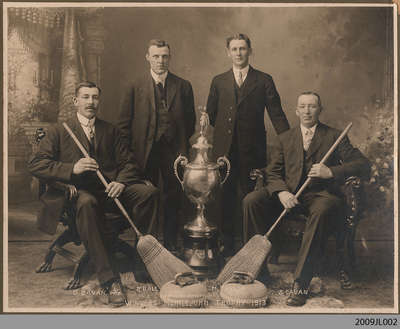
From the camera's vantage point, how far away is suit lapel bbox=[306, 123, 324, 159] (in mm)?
4324

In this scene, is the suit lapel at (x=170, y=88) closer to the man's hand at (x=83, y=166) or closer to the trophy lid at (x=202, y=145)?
the trophy lid at (x=202, y=145)

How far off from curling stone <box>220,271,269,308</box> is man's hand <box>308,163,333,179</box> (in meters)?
1.07

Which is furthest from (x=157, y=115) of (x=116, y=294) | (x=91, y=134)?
(x=116, y=294)

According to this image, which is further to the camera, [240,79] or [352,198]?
[240,79]

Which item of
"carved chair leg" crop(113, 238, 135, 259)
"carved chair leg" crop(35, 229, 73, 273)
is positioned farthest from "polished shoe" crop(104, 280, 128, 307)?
"carved chair leg" crop(35, 229, 73, 273)

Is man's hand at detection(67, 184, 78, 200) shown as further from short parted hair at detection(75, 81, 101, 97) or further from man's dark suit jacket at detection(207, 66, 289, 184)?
man's dark suit jacket at detection(207, 66, 289, 184)

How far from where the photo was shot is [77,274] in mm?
4297

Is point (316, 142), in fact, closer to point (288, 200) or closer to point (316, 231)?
point (288, 200)

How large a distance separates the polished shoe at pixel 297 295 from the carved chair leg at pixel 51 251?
2.07 metres

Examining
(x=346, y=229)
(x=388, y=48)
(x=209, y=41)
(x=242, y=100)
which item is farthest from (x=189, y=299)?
(x=388, y=48)

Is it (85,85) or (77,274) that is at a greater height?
(85,85)

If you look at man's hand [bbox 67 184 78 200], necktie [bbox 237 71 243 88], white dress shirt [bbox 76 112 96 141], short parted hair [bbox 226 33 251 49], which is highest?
short parted hair [bbox 226 33 251 49]

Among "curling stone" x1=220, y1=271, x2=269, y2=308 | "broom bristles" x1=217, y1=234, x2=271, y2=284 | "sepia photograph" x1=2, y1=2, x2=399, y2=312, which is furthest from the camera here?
"sepia photograph" x1=2, y1=2, x2=399, y2=312

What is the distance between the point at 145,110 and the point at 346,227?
6.95ft
